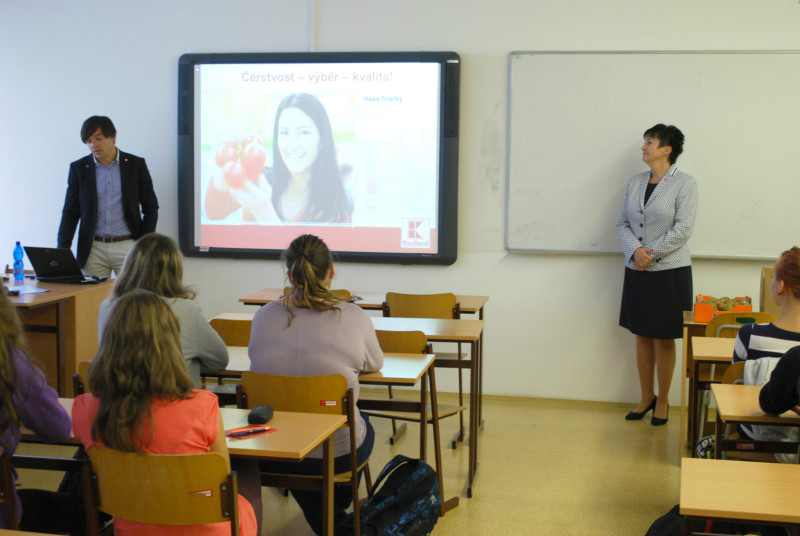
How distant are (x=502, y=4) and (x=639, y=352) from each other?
243 centimetres

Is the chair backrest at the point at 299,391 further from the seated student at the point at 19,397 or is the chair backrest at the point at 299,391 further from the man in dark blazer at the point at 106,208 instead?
the man in dark blazer at the point at 106,208

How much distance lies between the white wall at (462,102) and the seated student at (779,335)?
8.30 ft

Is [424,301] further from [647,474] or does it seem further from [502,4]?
[502,4]

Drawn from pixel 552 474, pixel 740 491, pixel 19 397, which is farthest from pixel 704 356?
pixel 19 397

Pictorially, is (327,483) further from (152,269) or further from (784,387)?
(784,387)

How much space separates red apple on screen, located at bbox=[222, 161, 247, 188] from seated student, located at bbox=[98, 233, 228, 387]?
290 cm

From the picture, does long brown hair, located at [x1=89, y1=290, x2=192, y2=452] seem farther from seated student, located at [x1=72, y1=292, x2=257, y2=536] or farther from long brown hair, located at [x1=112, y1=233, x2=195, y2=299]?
long brown hair, located at [x1=112, y1=233, x2=195, y2=299]

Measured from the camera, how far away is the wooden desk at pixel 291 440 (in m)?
2.23

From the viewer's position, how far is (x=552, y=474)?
4254 mm

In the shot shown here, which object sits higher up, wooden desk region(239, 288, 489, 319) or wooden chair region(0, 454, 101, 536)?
wooden desk region(239, 288, 489, 319)

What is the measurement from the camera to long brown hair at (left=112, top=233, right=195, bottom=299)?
10.1ft

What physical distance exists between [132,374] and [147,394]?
0.06m

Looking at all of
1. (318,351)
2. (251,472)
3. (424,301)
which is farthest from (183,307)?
(424,301)

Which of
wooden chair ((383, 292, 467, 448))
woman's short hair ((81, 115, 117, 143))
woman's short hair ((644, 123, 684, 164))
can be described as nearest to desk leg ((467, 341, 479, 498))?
wooden chair ((383, 292, 467, 448))
